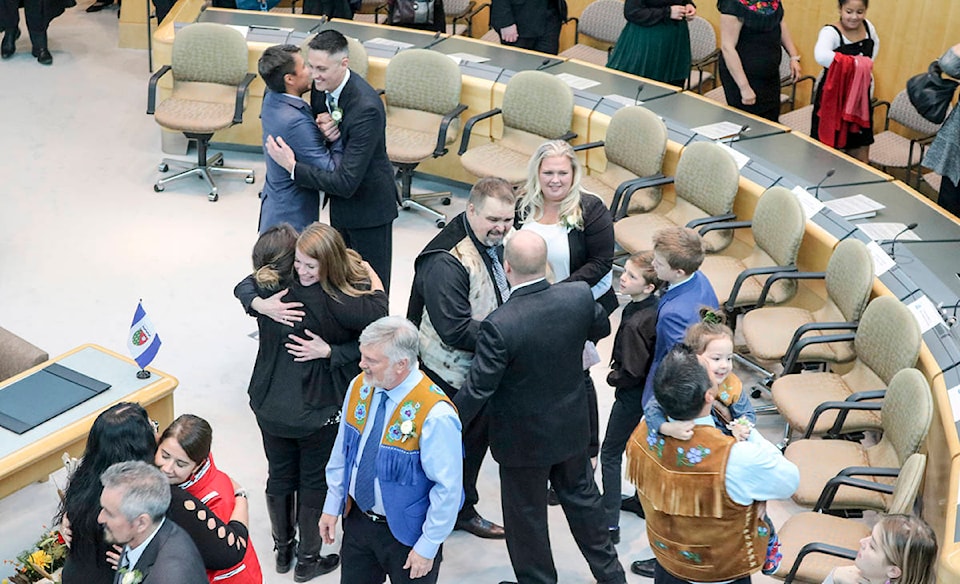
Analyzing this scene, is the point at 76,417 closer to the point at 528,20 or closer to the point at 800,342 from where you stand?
the point at 800,342

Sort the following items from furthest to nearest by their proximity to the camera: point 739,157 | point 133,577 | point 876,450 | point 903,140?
1. point 903,140
2. point 739,157
3. point 876,450
4. point 133,577

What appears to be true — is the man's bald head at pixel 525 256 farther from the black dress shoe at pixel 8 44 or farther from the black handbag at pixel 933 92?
the black dress shoe at pixel 8 44

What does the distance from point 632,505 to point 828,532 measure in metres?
1.01

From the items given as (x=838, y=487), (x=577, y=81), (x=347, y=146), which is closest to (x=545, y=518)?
(x=838, y=487)

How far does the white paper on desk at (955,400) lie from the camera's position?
183 inches

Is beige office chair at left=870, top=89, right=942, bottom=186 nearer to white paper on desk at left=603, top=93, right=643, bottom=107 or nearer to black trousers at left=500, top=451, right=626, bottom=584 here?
white paper on desk at left=603, top=93, right=643, bottom=107

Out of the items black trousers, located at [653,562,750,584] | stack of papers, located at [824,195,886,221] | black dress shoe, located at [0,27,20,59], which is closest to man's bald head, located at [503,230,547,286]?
black trousers, located at [653,562,750,584]

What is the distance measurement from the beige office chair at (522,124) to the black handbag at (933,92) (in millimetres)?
2033

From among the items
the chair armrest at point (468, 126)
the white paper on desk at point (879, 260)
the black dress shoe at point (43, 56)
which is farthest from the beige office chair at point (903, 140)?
the black dress shoe at point (43, 56)

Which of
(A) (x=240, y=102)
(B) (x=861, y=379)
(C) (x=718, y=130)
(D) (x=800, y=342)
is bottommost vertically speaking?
(B) (x=861, y=379)

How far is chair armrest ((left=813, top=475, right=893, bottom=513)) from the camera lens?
176 inches

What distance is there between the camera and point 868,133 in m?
7.43

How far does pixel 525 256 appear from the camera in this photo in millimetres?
3961

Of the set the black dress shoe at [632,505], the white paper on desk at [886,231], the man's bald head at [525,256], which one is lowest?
the black dress shoe at [632,505]
